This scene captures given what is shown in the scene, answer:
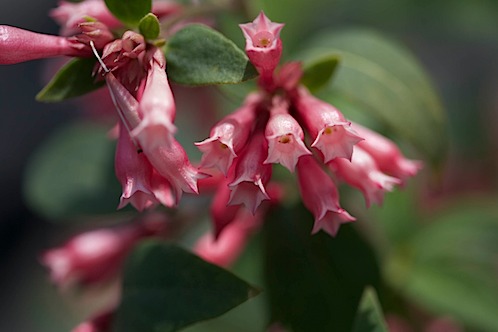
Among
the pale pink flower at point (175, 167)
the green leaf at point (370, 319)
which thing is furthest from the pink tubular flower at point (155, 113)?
the green leaf at point (370, 319)

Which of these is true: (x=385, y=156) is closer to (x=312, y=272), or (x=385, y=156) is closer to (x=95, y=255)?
(x=312, y=272)

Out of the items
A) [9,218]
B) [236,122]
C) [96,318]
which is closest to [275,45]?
[236,122]

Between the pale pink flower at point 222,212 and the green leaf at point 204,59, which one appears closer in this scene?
the green leaf at point 204,59

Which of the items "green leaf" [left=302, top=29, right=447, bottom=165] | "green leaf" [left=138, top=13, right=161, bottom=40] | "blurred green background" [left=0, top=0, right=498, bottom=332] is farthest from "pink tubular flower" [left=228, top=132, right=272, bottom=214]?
"blurred green background" [left=0, top=0, right=498, bottom=332]

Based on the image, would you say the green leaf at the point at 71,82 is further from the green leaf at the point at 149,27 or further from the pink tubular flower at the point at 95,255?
the pink tubular flower at the point at 95,255

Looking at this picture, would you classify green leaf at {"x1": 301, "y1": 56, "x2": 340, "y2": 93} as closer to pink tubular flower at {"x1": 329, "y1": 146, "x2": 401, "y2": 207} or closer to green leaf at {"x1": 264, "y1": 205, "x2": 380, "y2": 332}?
pink tubular flower at {"x1": 329, "y1": 146, "x2": 401, "y2": 207}

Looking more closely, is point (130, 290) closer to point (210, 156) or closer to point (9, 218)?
point (210, 156)
